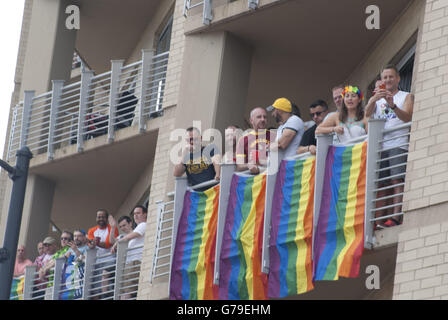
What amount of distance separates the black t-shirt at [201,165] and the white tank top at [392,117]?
9.49ft

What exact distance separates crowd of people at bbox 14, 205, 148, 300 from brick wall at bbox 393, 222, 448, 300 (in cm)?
523

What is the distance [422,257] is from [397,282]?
A: 43 centimetres

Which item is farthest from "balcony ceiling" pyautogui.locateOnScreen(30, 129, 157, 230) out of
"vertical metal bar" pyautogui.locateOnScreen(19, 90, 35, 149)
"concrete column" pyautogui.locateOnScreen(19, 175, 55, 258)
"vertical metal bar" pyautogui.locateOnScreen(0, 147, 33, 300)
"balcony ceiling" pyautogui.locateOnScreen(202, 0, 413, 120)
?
"vertical metal bar" pyautogui.locateOnScreen(0, 147, 33, 300)

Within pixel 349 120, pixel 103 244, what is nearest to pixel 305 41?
pixel 349 120

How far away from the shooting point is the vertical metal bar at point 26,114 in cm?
2388

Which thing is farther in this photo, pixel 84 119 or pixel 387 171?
pixel 84 119

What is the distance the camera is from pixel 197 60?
19469 millimetres

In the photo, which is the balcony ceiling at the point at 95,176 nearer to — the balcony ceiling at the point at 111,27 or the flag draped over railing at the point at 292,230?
the balcony ceiling at the point at 111,27

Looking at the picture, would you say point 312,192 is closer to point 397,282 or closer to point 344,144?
point 344,144

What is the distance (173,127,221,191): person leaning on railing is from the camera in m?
17.2

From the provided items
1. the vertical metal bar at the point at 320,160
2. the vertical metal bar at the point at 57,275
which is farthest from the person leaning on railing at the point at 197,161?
the vertical metal bar at the point at 57,275

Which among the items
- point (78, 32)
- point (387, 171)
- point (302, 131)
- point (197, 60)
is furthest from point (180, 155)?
point (78, 32)

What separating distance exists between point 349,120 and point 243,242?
85.1 inches

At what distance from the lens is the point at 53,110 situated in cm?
2330
